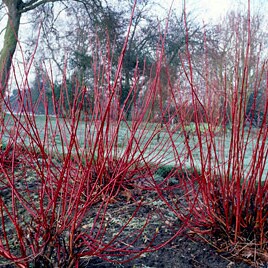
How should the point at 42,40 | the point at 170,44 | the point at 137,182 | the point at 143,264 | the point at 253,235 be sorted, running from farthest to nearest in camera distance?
the point at 170,44 → the point at 42,40 → the point at 137,182 → the point at 253,235 → the point at 143,264

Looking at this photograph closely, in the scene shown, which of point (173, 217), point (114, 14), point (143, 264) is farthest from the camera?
point (114, 14)

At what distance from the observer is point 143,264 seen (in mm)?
1628

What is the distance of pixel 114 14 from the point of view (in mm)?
9547

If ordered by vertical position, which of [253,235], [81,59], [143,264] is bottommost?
[143,264]

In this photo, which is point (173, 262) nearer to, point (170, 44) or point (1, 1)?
point (1, 1)

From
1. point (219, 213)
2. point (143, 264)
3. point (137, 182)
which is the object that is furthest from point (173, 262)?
point (137, 182)

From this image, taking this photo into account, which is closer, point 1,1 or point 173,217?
point 173,217

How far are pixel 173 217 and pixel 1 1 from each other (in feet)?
32.4

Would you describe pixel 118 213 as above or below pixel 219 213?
below

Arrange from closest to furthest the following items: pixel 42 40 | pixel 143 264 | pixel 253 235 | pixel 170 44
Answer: pixel 143 264 < pixel 253 235 < pixel 42 40 < pixel 170 44

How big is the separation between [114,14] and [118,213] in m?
8.52

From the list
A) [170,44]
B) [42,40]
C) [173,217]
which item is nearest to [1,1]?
[42,40]

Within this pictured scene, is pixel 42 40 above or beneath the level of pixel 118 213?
above

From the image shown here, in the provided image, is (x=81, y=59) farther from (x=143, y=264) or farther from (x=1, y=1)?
(x=143, y=264)
